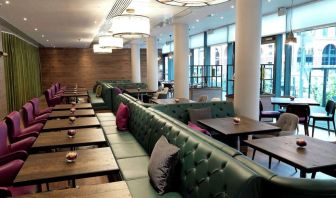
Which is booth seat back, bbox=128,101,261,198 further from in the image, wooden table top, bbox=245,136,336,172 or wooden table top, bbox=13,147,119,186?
wooden table top, bbox=245,136,336,172

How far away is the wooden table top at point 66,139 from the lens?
3.05 m

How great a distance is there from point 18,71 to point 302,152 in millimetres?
10775

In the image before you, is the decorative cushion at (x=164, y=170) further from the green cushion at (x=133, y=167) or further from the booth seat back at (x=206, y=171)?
the green cushion at (x=133, y=167)

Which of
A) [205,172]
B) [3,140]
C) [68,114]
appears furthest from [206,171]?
[68,114]

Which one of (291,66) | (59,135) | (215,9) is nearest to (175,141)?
(59,135)

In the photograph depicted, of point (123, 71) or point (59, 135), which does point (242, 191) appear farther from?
point (123, 71)

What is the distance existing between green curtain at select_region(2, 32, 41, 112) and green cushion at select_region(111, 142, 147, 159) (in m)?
6.89

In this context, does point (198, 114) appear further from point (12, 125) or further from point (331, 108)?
point (331, 108)

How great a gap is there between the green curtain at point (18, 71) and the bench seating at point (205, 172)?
290 inches

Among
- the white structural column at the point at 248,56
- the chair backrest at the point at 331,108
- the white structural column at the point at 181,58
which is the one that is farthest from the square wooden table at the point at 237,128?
the white structural column at the point at 181,58

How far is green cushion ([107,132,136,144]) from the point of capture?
4.23 meters

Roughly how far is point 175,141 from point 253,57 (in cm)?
286

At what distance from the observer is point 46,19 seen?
7.81 m

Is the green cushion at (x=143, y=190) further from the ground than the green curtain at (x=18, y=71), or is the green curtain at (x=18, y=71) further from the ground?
the green curtain at (x=18, y=71)
